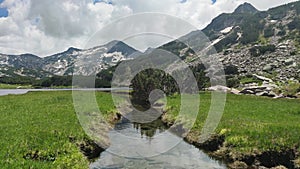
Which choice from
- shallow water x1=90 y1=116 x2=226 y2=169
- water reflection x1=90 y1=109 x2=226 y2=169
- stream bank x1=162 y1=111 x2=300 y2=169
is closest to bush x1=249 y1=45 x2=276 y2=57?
water reflection x1=90 y1=109 x2=226 y2=169

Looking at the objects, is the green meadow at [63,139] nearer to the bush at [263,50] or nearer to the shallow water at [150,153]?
the shallow water at [150,153]

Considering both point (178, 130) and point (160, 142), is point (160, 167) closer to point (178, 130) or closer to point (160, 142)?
point (160, 142)

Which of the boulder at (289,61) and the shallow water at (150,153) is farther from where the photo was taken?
the boulder at (289,61)

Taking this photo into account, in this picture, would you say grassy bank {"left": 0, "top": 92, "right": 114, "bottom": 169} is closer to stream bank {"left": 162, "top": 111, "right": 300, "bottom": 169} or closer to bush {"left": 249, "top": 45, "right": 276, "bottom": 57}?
stream bank {"left": 162, "top": 111, "right": 300, "bottom": 169}

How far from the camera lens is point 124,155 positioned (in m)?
23.4

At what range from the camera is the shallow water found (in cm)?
2091

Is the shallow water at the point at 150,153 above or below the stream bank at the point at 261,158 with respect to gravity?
below

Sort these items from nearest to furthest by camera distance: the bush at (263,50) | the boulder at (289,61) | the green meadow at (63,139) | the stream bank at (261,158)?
1. the green meadow at (63,139)
2. the stream bank at (261,158)
3. the boulder at (289,61)
4. the bush at (263,50)

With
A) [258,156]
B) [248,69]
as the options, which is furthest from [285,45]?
[258,156]

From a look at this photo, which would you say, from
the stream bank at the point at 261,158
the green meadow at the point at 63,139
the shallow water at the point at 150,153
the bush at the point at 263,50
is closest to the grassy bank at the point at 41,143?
the green meadow at the point at 63,139

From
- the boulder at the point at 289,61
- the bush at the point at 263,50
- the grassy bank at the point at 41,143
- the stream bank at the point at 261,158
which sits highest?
the bush at the point at 263,50

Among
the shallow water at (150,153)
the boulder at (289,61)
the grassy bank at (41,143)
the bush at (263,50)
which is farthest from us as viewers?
the bush at (263,50)

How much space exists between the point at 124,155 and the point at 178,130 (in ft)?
39.8

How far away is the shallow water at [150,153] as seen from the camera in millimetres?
20906
